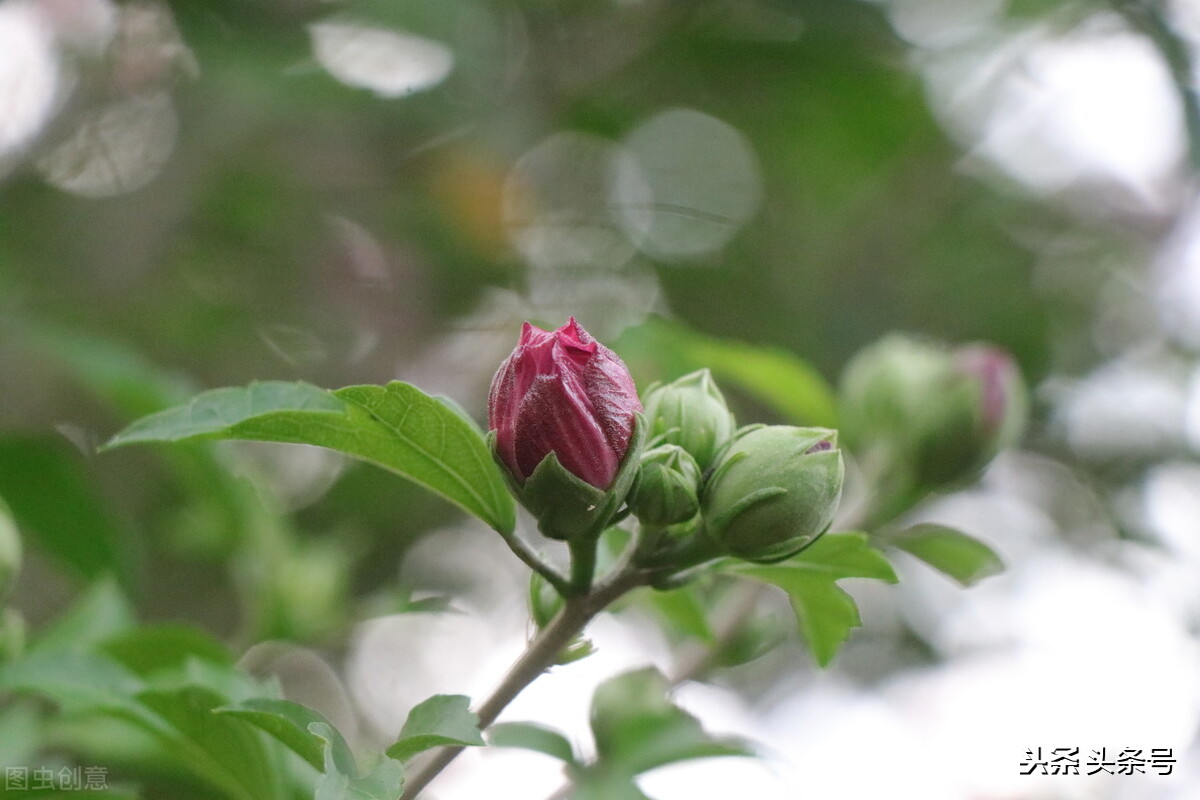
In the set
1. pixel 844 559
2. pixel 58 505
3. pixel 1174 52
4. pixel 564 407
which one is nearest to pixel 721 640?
pixel 844 559

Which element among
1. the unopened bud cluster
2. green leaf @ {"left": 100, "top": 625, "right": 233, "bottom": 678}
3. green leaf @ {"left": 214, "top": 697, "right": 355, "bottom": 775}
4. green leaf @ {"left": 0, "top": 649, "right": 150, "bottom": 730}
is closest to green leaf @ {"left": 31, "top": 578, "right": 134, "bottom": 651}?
green leaf @ {"left": 100, "top": 625, "right": 233, "bottom": 678}

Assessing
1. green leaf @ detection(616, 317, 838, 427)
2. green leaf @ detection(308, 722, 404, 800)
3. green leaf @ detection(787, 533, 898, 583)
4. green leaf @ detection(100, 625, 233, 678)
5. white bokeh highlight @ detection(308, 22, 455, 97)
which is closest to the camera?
green leaf @ detection(308, 722, 404, 800)

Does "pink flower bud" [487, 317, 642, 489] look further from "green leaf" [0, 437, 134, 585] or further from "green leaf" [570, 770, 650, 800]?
"green leaf" [0, 437, 134, 585]

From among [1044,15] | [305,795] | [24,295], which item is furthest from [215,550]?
[1044,15]

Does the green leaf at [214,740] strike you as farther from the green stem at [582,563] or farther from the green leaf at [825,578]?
the green leaf at [825,578]

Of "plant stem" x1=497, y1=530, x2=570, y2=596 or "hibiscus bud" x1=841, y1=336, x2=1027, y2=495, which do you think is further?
"hibiscus bud" x1=841, y1=336, x2=1027, y2=495

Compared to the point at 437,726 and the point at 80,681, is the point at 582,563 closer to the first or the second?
the point at 437,726

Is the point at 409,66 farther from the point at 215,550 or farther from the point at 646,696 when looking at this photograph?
the point at 646,696

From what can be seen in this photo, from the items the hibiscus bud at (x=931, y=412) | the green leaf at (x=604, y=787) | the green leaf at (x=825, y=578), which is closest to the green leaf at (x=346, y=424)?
the green leaf at (x=825, y=578)
